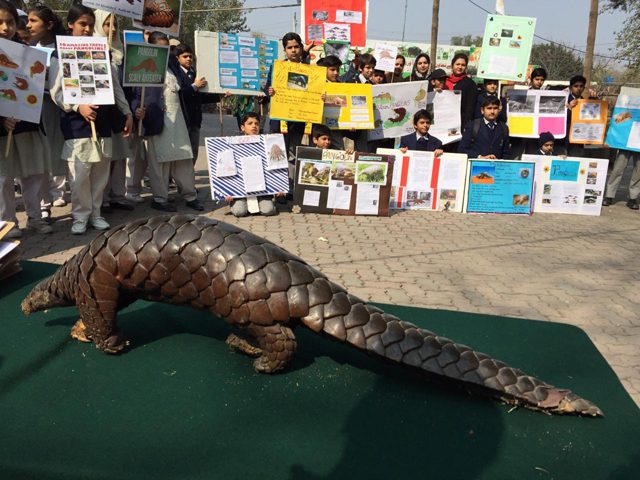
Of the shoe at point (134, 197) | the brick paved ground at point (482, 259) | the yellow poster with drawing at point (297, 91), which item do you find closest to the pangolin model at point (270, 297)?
the brick paved ground at point (482, 259)

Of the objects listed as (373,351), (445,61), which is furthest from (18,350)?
(445,61)

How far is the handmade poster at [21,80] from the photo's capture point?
4.36 m

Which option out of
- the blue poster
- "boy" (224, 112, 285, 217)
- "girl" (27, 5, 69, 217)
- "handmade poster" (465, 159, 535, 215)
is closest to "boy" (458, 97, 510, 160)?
"handmade poster" (465, 159, 535, 215)

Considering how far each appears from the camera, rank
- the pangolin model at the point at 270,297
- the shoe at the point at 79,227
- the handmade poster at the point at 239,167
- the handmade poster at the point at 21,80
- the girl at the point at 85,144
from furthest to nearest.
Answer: the handmade poster at the point at 239,167, the shoe at the point at 79,227, the girl at the point at 85,144, the handmade poster at the point at 21,80, the pangolin model at the point at 270,297

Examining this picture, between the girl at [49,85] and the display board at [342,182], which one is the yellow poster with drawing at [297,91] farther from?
the girl at [49,85]

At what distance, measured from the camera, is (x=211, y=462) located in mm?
1957

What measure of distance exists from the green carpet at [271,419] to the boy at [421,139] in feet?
14.8

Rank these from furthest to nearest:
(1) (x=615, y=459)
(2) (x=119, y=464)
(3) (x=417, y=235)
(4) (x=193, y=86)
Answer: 1. (4) (x=193, y=86)
2. (3) (x=417, y=235)
3. (1) (x=615, y=459)
4. (2) (x=119, y=464)

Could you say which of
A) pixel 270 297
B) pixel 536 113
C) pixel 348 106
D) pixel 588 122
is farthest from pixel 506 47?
pixel 270 297

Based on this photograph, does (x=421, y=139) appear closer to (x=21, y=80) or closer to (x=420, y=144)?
(x=420, y=144)

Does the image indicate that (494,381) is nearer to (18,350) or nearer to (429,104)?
(18,350)

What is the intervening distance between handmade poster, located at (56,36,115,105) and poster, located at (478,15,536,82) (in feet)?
17.4

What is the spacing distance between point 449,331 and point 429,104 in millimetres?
5203

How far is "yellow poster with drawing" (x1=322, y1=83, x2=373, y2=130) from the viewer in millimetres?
7047
